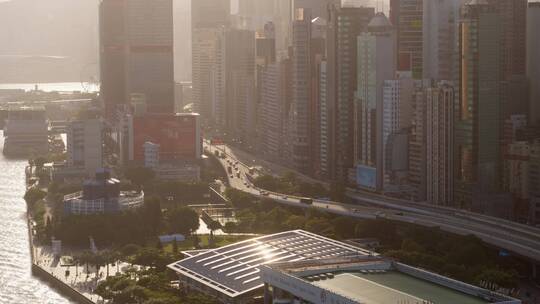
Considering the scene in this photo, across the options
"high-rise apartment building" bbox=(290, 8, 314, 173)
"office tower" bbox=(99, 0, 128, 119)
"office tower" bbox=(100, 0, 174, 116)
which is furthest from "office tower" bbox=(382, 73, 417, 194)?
"office tower" bbox=(99, 0, 128, 119)

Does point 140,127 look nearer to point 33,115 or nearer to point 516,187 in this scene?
point 33,115

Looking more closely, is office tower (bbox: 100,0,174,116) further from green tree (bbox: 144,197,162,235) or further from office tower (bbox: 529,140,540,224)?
office tower (bbox: 529,140,540,224)

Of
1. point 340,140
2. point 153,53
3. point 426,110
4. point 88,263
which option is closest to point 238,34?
point 153,53

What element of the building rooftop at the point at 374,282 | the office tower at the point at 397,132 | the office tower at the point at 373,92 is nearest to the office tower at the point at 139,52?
the office tower at the point at 373,92

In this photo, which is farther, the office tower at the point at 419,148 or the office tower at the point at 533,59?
the office tower at the point at 533,59

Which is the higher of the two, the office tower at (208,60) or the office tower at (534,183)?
the office tower at (208,60)

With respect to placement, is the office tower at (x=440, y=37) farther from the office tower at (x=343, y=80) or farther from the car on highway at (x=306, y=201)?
the car on highway at (x=306, y=201)

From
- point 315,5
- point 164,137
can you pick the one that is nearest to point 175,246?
point 164,137
